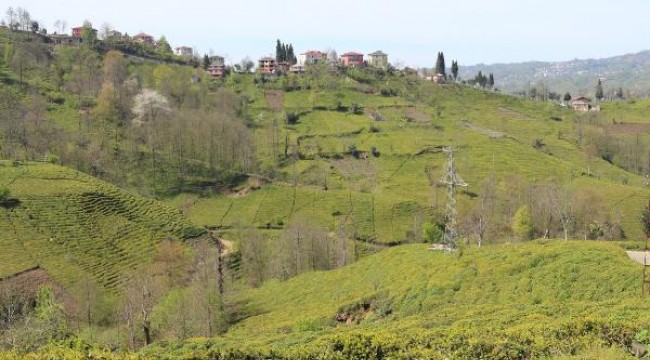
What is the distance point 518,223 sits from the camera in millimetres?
65938

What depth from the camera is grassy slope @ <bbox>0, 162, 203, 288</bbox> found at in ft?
195

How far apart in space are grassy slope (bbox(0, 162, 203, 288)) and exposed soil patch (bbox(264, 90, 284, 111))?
225 feet

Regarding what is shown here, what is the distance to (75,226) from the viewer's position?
65625 millimetres

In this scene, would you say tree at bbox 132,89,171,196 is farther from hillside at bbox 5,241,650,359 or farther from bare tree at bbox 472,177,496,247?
hillside at bbox 5,241,650,359

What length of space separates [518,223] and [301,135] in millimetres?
66551

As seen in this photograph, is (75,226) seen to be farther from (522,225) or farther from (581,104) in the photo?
(581,104)

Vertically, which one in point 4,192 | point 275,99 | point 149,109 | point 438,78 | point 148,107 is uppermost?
point 438,78

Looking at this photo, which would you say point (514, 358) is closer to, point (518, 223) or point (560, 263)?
point (560, 263)

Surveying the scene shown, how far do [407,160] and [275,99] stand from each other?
49850 mm

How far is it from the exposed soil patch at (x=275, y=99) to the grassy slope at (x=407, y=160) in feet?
7.57

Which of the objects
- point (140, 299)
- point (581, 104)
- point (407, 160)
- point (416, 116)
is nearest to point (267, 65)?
point (416, 116)

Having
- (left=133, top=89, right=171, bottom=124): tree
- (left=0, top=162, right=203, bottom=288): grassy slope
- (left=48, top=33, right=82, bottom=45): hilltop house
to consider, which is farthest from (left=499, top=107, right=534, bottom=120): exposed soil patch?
(left=48, top=33, right=82, bottom=45): hilltop house

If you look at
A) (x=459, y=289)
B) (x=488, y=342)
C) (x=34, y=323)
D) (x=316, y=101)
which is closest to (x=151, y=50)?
(x=316, y=101)

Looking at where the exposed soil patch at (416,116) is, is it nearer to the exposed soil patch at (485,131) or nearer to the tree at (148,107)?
the exposed soil patch at (485,131)
